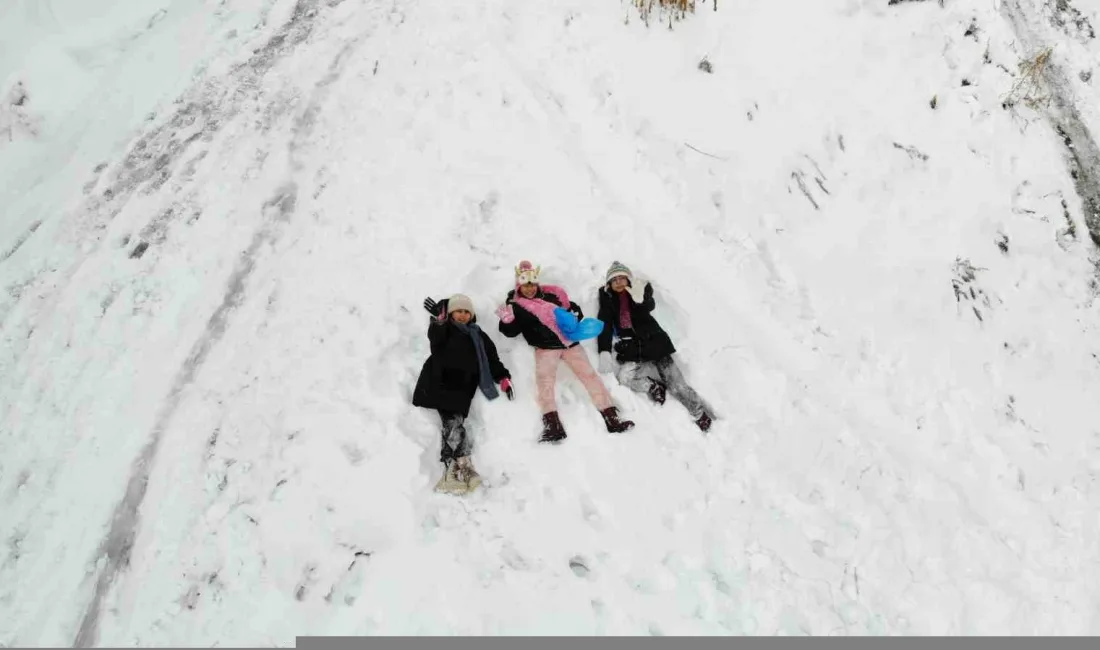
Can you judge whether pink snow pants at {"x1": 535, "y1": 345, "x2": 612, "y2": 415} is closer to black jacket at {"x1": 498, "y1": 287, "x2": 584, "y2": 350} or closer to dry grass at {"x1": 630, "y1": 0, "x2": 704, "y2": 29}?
black jacket at {"x1": 498, "y1": 287, "x2": 584, "y2": 350}

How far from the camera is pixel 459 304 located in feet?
17.5

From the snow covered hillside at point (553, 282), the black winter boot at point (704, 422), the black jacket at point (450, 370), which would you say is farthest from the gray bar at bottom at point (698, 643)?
the black jacket at point (450, 370)

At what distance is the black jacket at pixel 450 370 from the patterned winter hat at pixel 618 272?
120 cm

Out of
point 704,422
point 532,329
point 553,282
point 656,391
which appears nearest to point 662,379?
point 656,391

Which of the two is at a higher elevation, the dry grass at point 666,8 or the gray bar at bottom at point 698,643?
the dry grass at point 666,8

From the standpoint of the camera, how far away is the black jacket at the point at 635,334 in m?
5.54

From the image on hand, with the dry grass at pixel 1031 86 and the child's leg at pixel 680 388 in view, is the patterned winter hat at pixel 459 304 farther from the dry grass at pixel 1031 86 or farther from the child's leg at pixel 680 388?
the dry grass at pixel 1031 86

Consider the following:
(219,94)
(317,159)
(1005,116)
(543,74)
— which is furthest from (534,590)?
(219,94)

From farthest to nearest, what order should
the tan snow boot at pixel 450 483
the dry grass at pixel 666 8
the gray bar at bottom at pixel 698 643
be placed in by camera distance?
the dry grass at pixel 666 8, the tan snow boot at pixel 450 483, the gray bar at bottom at pixel 698 643

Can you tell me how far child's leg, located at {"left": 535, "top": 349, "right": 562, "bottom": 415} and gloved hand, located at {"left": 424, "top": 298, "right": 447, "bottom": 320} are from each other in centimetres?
84

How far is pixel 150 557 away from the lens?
4.45 m

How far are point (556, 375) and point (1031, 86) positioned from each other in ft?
17.6

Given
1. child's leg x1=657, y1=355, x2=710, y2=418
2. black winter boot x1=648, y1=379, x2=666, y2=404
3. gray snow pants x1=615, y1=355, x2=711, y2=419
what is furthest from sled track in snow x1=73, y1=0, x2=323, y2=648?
child's leg x1=657, y1=355, x2=710, y2=418

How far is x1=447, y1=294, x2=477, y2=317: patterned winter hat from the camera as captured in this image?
17.5 ft
